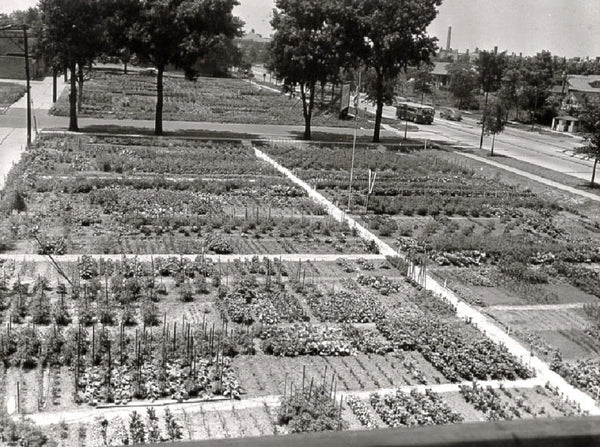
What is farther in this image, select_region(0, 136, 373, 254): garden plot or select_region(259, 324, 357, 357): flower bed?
select_region(0, 136, 373, 254): garden plot

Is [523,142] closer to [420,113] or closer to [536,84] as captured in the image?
[420,113]

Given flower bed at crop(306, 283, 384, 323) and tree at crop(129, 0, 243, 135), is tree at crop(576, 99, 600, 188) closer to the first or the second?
tree at crop(129, 0, 243, 135)

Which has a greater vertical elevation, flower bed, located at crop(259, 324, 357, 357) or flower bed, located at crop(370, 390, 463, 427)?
flower bed, located at crop(259, 324, 357, 357)

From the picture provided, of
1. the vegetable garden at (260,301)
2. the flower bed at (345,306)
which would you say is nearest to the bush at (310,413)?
the vegetable garden at (260,301)

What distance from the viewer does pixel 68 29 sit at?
35750 millimetres

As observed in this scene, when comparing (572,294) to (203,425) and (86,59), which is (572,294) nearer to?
(203,425)

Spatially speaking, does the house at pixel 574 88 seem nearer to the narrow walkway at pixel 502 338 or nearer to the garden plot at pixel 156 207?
the garden plot at pixel 156 207

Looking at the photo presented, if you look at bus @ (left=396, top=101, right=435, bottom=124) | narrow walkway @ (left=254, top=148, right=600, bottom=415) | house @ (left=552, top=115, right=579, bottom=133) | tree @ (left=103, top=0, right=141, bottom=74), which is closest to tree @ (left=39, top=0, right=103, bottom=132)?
tree @ (left=103, top=0, right=141, bottom=74)

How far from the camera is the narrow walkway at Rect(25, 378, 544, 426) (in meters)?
10.3

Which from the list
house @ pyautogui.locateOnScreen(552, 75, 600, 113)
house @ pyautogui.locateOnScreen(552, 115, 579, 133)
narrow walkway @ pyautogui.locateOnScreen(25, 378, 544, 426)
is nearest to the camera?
narrow walkway @ pyautogui.locateOnScreen(25, 378, 544, 426)

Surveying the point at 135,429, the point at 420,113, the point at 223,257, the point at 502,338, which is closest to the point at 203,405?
the point at 135,429

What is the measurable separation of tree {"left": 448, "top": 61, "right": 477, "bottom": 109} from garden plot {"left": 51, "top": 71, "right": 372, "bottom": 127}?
2074 cm

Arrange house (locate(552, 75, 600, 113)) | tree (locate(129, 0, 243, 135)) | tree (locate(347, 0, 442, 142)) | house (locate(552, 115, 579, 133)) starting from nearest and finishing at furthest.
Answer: tree (locate(129, 0, 243, 135)), tree (locate(347, 0, 442, 142)), house (locate(552, 115, 579, 133)), house (locate(552, 75, 600, 113))

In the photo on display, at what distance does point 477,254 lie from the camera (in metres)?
20.7
